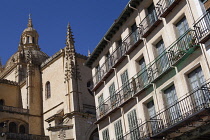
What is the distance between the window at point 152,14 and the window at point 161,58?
A: 1.27 metres

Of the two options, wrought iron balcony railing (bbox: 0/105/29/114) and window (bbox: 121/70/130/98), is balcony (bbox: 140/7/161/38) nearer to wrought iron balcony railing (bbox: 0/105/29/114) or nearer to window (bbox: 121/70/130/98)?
window (bbox: 121/70/130/98)

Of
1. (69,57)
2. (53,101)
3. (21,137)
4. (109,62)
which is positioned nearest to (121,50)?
(109,62)

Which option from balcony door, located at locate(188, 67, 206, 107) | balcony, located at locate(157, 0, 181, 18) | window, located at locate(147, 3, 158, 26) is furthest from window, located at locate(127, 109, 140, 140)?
balcony, located at locate(157, 0, 181, 18)

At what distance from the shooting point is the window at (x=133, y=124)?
46.5 ft

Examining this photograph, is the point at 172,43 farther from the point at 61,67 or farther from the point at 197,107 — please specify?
the point at 61,67

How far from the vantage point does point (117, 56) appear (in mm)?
17672

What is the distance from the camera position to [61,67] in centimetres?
3266

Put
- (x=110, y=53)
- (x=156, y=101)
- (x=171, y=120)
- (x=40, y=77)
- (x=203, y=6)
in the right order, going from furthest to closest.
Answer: (x=40, y=77), (x=110, y=53), (x=156, y=101), (x=171, y=120), (x=203, y=6)

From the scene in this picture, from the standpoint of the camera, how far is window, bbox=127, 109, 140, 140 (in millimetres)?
14169

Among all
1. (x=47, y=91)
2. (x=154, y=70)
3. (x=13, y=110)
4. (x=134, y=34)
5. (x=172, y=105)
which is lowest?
(x=172, y=105)

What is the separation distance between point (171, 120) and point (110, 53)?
810 centimetres

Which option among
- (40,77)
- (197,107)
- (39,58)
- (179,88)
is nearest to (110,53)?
(179,88)

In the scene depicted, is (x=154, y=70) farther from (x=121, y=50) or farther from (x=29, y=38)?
(x=29, y=38)

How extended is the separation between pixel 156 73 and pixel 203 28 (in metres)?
3.63
